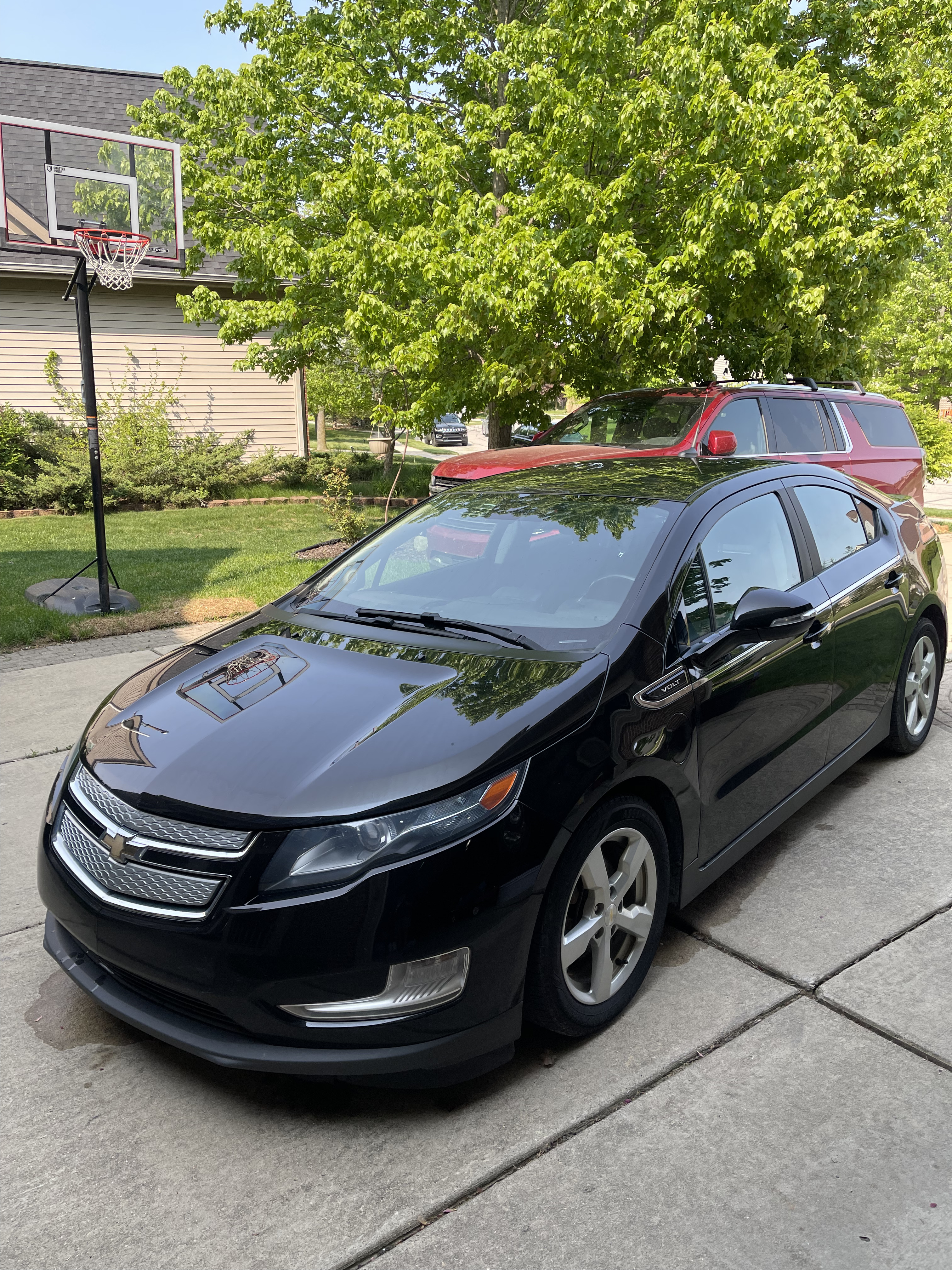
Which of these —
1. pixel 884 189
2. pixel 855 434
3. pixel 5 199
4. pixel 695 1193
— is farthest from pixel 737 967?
pixel 884 189

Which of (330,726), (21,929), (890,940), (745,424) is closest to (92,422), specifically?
(745,424)

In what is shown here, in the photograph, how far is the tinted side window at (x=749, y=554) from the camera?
3582mm

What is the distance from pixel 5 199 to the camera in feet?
31.2

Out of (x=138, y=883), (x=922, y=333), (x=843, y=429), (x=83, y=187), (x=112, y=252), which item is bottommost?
(x=138, y=883)

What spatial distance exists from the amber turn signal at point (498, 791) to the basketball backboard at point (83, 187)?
8.28 m

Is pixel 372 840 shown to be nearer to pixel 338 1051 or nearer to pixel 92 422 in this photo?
pixel 338 1051

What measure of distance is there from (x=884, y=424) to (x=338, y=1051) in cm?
965

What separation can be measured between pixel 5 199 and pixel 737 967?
31.3ft

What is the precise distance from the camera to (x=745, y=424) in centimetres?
891

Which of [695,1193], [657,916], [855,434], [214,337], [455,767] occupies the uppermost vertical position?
[214,337]

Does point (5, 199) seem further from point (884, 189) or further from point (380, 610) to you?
point (884, 189)

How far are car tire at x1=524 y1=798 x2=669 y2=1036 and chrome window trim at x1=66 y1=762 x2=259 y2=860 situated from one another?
0.79 m

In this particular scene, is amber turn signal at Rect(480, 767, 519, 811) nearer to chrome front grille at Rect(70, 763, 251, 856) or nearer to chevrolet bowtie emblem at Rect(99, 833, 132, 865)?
chrome front grille at Rect(70, 763, 251, 856)

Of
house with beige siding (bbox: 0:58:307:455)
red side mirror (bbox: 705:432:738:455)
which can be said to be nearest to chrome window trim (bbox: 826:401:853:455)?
red side mirror (bbox: 705:432:738:455)
